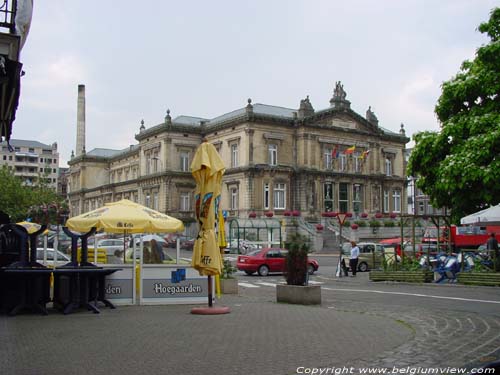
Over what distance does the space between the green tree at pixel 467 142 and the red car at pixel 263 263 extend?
8.87m

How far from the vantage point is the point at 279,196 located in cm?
6488

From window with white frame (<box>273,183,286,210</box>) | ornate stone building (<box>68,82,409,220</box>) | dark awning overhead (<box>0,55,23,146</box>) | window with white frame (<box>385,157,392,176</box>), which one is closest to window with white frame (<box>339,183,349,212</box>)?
ornate stone building (<box>68,82,409,220</box>)

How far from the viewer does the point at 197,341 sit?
9062 mm

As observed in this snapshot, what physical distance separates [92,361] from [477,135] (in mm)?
19865

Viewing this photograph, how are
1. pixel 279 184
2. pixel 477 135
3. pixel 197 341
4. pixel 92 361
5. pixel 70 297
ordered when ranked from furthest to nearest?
pixel 279 184
pixel 477 135
pixel 70 297
pixel 197 341
pixel 92 361

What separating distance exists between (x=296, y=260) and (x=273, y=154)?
4908 centimetres

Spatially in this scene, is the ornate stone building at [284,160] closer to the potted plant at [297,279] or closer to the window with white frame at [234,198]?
the window with white frame at [234,198]

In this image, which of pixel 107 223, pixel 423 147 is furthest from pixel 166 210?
pixel 107 223

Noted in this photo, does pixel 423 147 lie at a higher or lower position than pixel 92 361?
higher

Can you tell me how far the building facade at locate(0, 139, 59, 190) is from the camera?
149 meters

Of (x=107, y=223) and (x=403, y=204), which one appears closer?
(x=107, y=223)

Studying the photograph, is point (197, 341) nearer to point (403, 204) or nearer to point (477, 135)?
point (477, 135)

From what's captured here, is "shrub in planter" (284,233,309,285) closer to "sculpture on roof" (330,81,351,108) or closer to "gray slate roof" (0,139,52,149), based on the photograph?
"sculpture on roof" (330,81,351,108)

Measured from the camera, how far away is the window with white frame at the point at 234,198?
6500 centimetres
